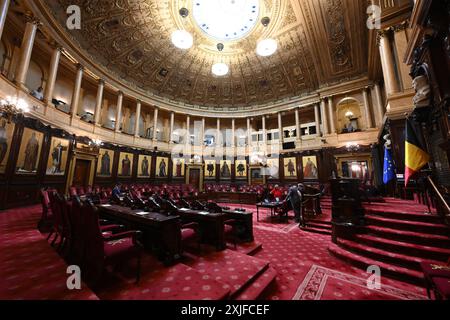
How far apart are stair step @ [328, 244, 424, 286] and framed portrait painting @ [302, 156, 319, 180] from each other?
11.1 meters

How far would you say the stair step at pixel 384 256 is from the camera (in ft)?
9.06

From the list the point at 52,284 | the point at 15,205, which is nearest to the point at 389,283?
the point at 52,284

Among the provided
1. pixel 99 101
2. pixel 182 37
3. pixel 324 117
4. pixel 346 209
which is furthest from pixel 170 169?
pixel 324 117

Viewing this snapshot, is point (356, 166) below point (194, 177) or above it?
above

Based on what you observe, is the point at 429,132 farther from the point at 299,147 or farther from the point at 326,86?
the point at 326,86

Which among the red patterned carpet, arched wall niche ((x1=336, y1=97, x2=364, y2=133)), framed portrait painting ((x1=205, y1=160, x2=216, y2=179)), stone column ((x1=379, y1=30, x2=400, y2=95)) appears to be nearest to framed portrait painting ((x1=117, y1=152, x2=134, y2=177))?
framed portrait painting ((x1=205, y1=160, x2=216, y2=179))

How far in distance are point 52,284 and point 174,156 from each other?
14400 mm

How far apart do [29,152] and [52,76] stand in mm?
4334

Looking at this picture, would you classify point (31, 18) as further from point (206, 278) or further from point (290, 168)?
point (290, 168)

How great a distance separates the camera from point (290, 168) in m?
15.0

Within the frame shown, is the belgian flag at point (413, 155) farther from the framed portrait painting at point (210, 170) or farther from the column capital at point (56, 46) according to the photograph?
the column capital at point (56, 46)

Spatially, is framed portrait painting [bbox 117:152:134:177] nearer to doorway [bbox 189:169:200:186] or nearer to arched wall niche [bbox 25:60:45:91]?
doorway [bbox 189:169:200:186]

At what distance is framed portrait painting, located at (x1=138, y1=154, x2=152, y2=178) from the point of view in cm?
1376

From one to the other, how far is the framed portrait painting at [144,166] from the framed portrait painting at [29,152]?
6.31 meters
